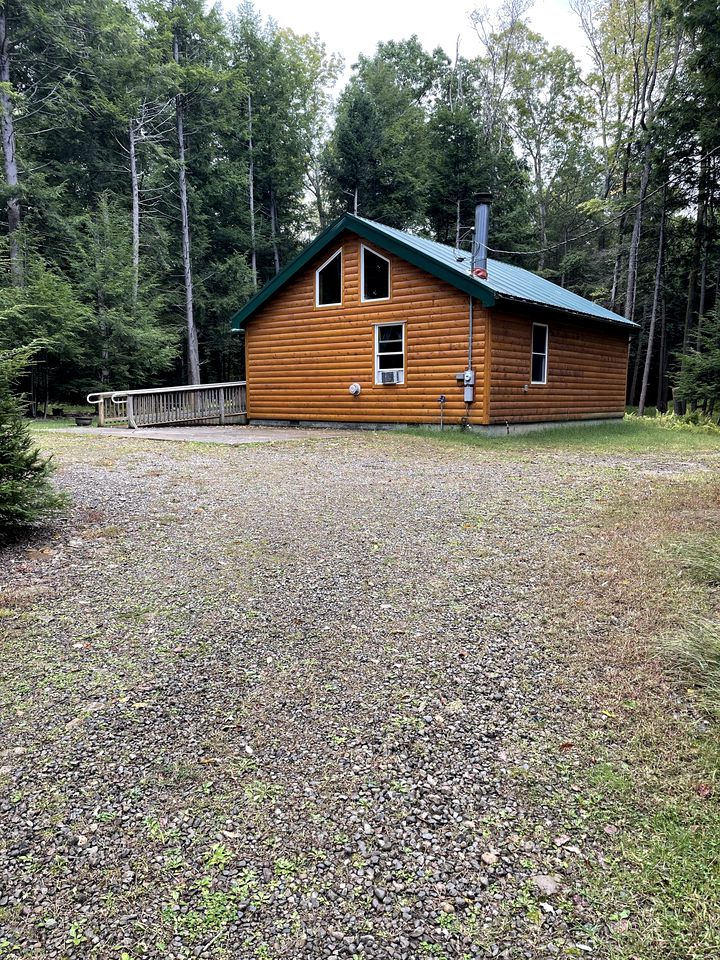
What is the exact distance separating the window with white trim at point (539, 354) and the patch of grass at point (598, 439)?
124cm

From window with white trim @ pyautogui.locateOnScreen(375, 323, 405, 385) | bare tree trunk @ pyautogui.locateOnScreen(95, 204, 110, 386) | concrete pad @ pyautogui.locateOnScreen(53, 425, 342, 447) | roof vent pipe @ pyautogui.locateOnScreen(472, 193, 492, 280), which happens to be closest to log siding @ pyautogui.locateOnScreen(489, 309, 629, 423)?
roof vent pipe @ pyautogui.locateOnScreen(472, 193, 492, 280)

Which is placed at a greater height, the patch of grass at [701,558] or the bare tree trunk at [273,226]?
the bare tree trunk at [273,226]

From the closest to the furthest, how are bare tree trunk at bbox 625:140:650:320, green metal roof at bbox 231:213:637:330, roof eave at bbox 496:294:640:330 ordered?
roof eave at bbox 496:294:640:330 < green metal roof at bbox 231:213:637:330 < bare tree trunk at bbox 625:140:650:320

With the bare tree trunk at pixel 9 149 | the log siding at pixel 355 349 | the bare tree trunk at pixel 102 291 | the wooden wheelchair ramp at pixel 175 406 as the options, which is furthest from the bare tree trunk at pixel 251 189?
the log siding at pixel 355 349

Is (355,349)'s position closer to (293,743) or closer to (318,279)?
(318,279)

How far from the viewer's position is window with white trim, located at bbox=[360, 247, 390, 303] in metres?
13.4

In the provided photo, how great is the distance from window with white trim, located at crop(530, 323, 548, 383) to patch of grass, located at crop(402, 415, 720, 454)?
1240mm

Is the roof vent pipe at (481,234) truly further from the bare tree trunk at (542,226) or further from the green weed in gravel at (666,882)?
the bare tree trunk at (542,226)

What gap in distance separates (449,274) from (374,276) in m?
A: 2.25

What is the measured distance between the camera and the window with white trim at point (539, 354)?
44.8ft

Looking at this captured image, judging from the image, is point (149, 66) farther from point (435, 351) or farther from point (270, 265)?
point (435, 351)

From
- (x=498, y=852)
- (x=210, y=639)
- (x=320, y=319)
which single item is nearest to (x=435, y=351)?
(x=320, y=319)

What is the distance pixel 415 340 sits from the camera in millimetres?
13008

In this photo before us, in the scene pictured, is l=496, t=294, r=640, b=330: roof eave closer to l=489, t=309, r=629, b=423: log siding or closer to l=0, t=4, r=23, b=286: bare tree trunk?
l=489, t=309, r=629, b=423: log siding
